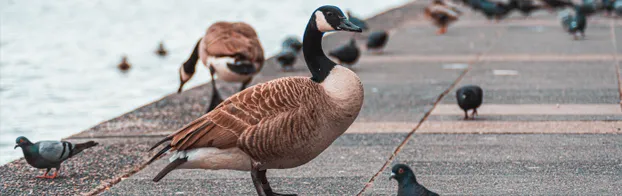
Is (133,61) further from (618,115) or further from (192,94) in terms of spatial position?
(618,115)

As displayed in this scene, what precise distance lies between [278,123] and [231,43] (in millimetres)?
4129

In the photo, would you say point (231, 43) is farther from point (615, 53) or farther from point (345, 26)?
point (615, 53)

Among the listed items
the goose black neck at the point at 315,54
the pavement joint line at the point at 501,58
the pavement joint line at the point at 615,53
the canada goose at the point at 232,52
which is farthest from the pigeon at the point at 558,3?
the goose black neck at the point at 315,54

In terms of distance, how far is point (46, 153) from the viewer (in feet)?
23.5

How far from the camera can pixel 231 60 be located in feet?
32.2

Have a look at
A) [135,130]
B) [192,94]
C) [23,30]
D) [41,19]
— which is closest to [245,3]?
[41,19]

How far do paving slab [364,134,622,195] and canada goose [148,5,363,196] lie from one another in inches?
38.1

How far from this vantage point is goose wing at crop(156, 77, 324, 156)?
5.90 m

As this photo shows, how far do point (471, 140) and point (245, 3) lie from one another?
29.4 metres

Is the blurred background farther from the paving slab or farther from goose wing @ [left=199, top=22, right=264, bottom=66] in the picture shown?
the paving slab

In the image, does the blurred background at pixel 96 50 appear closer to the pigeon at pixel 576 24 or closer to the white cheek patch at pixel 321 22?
the white cheek patch at pixel 321 22

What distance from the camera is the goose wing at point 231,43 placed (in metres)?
9.84

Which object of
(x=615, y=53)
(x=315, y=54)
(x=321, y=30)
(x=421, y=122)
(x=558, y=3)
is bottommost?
(x=558, y=3)

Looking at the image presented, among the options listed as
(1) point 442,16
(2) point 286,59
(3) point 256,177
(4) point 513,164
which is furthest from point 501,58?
(3) point 256,177
